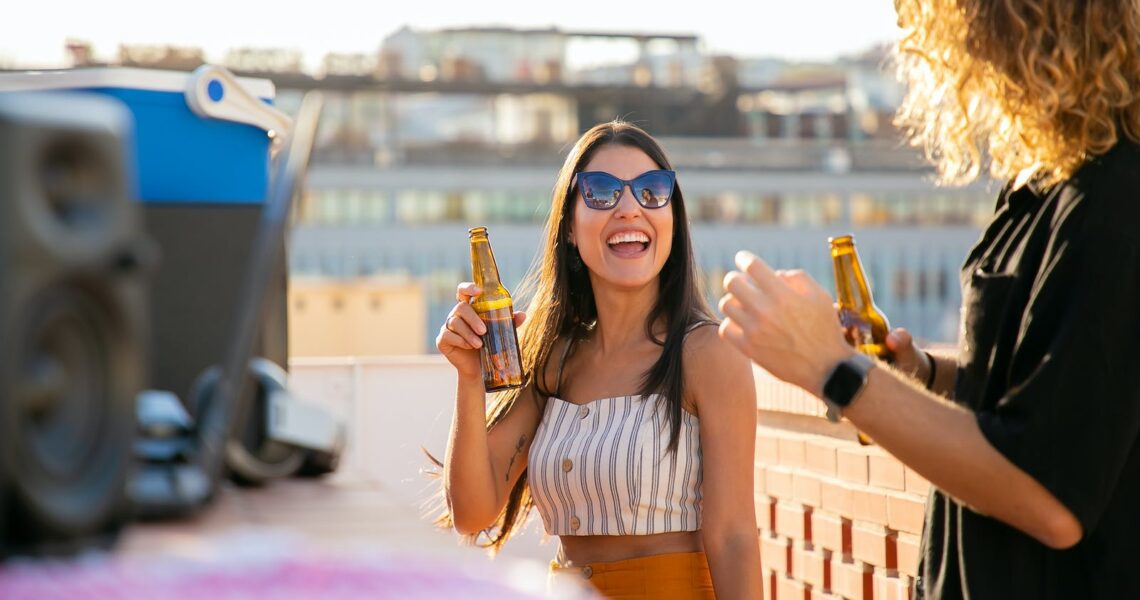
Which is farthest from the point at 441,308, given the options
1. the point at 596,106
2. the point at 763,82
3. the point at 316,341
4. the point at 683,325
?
the point at 683,325

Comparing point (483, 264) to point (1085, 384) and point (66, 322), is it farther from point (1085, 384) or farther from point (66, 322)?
point (66, 322)

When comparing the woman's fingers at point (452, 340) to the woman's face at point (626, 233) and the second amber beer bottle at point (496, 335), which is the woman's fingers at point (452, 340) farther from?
the woman's face at point (626, 233)

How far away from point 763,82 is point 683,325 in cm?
7564

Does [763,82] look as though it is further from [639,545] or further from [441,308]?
[639,545]

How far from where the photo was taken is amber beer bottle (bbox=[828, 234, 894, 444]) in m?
1.98

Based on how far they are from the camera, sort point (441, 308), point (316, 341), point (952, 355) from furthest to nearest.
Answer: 1. point (441, 308)
2. point (316, 341)
3. point (952, 355)

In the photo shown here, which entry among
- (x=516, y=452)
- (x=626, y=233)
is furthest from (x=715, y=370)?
(x=516, y=452)

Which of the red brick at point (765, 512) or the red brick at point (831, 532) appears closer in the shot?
the red brick at point (831, 532)

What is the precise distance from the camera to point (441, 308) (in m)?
61.0

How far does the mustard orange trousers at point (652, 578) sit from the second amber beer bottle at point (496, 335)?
345mm

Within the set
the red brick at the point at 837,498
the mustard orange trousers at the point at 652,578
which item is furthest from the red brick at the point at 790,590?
the mustard orange trousers at the point at 652,578

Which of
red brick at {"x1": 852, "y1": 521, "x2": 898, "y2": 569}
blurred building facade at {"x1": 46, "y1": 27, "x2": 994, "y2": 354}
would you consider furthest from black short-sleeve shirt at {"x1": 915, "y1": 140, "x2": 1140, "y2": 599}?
blurred building facade at {"x1": 46, "y1": 27, "x2": 994, "y2": 354}

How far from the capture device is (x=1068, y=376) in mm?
1354

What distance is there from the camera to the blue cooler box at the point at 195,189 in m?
1.28
